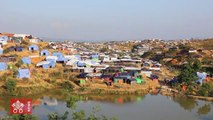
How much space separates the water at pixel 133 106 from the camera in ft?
63.7

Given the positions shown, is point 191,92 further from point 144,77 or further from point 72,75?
point 72,75

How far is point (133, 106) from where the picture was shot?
2186cm

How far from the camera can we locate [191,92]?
25062 mm

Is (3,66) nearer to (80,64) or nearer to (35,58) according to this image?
(35,58)

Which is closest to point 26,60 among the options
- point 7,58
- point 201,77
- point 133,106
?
point 7,58

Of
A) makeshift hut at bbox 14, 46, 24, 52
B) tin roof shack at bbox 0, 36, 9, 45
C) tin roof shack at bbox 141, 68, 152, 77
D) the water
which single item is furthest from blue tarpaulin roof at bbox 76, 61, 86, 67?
tin roof shack at bbox 0, 36, 9, 45

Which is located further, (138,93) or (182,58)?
(182,58)

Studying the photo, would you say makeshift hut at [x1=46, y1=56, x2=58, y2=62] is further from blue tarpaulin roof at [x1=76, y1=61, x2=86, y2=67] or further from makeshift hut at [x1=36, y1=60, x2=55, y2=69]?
blue tarpaulin roof at [x1=76, y1=61, x2=86, y2=67]

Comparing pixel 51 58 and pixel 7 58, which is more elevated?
pixel 7 58

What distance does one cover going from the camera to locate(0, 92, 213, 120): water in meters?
19.4

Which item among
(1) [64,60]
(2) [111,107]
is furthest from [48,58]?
(2) [111,107]

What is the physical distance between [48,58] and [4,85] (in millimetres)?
7855

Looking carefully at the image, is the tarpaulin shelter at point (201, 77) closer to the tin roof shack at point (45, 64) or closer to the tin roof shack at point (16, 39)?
the tin roof shack at point (45, 64)

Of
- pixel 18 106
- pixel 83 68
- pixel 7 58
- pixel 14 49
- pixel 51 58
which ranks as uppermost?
pixel 18 106
